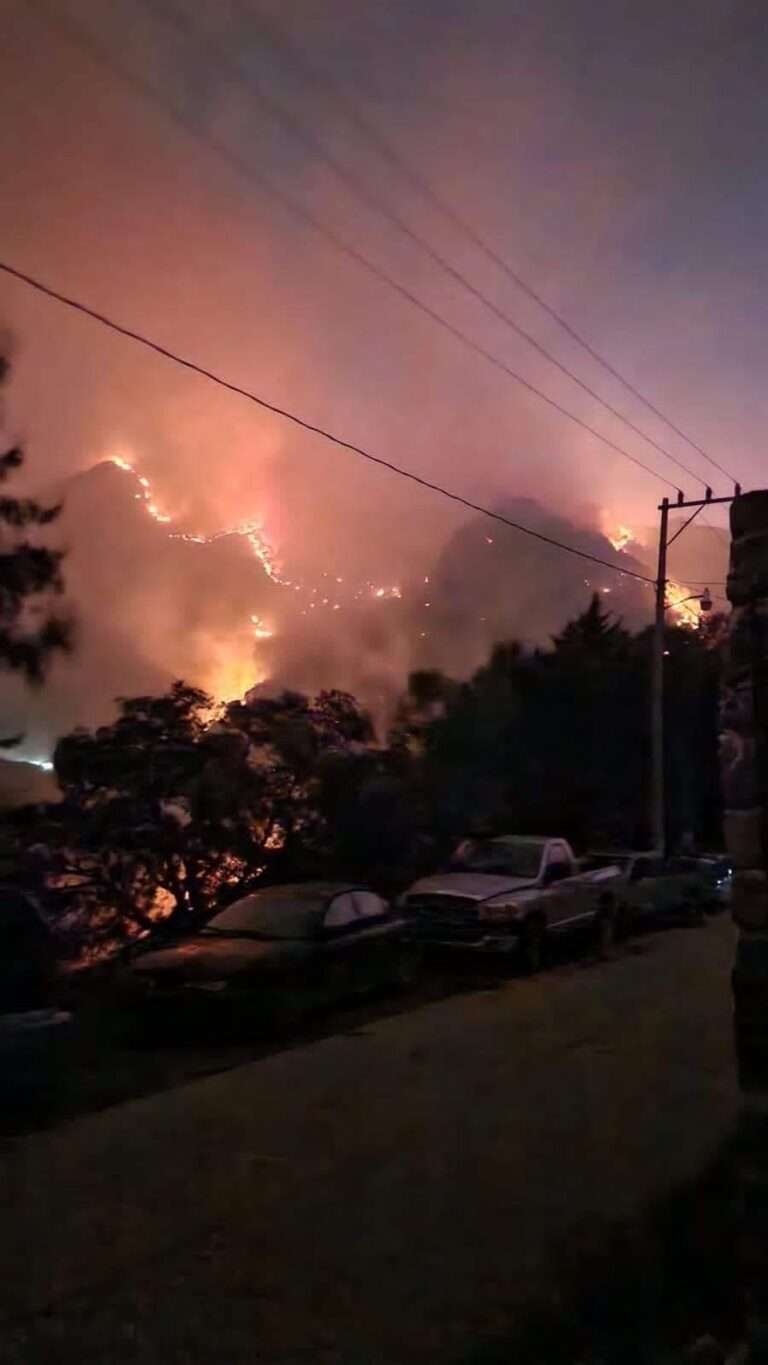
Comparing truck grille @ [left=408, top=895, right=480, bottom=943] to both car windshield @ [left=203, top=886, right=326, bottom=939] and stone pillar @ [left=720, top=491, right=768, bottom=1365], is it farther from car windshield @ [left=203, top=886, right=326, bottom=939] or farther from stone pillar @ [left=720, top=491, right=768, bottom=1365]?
stone pillar @ [left=720, top=491, right=768, bottom=1365]

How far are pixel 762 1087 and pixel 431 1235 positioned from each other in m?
1.91

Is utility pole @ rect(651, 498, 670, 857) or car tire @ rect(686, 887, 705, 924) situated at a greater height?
utility pole @ rect(651, 498, 670, 857)

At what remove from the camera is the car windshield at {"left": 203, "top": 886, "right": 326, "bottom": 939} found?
1137cm

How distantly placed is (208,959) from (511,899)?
4.72 m

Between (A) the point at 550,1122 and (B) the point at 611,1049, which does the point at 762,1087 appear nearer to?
(A) the point at 550,1122

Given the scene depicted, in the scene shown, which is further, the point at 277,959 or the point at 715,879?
the point at 715,879

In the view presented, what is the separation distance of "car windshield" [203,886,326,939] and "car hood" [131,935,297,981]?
284 millimetres

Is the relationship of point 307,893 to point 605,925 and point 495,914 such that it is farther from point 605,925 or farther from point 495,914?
point 605,925

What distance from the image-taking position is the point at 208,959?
416 inches

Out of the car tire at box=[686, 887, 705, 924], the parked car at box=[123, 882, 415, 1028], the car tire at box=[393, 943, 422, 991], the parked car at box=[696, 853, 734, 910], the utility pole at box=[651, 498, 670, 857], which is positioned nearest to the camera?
the parked car at box=[123, 882, 415, 1028]

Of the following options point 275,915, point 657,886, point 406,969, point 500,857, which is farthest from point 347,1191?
point 657,886

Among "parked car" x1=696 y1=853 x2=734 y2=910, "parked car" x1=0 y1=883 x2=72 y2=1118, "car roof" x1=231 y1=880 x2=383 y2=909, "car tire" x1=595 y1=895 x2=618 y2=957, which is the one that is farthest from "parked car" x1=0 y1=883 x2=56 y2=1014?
"parked car" x1=696 y1=853 x2=734 y2=910

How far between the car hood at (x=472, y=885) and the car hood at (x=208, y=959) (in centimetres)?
350

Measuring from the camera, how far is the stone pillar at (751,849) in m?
4.09
